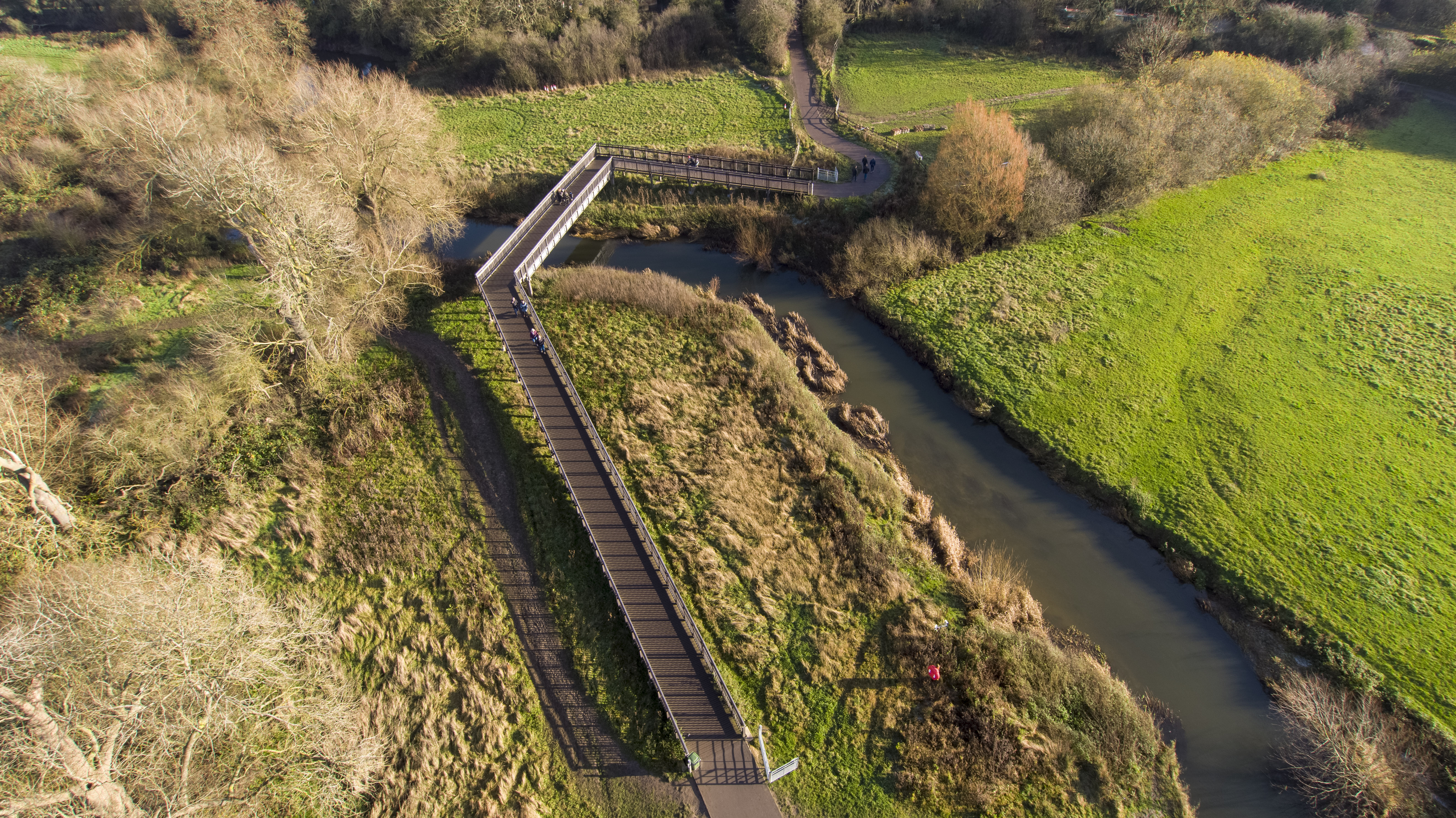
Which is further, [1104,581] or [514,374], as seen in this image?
[514,374]

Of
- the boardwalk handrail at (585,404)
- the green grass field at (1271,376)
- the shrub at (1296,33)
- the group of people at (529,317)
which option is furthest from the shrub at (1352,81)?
the group of people at (529,317)

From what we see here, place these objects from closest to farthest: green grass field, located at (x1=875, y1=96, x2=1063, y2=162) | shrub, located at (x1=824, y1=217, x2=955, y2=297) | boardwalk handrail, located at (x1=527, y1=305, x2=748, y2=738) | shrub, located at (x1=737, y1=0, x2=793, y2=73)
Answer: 1. boardwalk handrail, located at (x1=527, y1=305, x2=748, y2=738)
2. shrub, located at (x1=824, y1=217, x2=955, y2=297)
3. green grass field, located at (x1=875, y1=96, x2=1063, y2=162)
4. shrub, located at (x1=737, y1=0, x2=793, y2=73)

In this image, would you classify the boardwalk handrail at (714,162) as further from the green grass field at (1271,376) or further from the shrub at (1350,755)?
the shrub at (1350,755)

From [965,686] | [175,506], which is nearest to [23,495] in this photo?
[175,506]

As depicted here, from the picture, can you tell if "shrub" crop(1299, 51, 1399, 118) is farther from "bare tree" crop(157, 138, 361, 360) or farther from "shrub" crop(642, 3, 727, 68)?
"bare tree" crop(157, 138, 361, 360)

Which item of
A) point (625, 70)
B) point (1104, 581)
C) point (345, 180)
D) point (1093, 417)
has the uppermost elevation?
point (625, 70)

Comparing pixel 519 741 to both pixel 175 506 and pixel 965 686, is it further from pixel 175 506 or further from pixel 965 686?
pixel 175 506

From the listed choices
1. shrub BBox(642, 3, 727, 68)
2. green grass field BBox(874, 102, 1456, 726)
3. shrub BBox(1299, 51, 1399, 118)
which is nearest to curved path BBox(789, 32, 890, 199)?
shrub BBox(642, 3, 727, 68)
